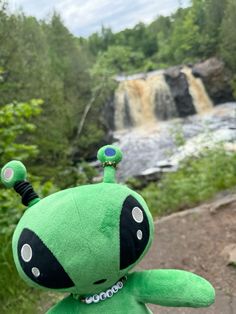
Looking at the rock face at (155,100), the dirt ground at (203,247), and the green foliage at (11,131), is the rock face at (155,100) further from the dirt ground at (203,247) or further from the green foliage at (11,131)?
the green foliage at (11,131)

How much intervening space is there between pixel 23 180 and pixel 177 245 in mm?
2048

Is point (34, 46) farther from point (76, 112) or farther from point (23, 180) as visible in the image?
point (23, 180)

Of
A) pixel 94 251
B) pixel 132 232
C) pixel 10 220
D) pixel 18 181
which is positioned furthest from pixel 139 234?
pixel 10 220

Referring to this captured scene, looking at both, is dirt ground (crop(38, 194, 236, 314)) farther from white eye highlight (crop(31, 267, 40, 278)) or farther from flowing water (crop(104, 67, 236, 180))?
flowing water (crop(104, 67, 236, 180))

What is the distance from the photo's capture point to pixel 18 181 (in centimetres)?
116

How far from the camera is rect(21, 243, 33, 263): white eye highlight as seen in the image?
1034 millimetres

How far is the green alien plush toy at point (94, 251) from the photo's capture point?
1.00m

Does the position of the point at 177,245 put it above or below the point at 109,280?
below

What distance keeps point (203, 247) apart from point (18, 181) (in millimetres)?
2013

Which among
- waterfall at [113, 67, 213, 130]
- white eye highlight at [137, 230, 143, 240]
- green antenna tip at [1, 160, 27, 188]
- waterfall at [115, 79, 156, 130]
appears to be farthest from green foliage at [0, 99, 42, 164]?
waterfall at [115, 79, 156, 130]

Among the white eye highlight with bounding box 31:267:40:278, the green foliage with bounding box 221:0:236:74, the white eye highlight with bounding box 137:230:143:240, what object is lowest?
the white eye highlight with bounding box 31:267:40:278

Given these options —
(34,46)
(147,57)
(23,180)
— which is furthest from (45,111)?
(23,180)

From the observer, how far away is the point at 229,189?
4.09 metres

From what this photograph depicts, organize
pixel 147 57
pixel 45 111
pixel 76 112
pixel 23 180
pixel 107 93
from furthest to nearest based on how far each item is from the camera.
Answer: pixel 107 93
pixel 76 112
pixel 45 111
pixel 147 57
pixel 23 180
